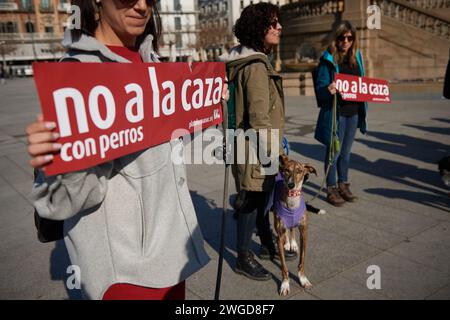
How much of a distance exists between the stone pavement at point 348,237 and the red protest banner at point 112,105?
1.96 meters

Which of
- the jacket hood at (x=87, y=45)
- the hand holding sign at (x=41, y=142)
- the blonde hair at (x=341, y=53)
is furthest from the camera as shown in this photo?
the blonde hair at (x=341, y=53)

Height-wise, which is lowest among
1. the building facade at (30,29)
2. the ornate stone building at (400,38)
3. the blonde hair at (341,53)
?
the blonde hair at (341,53)

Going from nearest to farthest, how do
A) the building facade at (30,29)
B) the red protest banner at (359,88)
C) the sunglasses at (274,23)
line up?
1. the sunglasses at (274,23)
2. the red protest banner at (359,88)
3. the building facade at (30,29)

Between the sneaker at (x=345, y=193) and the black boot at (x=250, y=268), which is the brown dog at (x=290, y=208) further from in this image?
the sneaker at (x=345, y=193)

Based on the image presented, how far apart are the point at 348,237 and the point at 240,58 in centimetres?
234

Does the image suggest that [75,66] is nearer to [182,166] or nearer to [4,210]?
[182,166]

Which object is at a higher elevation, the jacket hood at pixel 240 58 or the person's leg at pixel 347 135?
the jacket hood at pixel 240 58

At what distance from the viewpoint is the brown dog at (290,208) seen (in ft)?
10.6

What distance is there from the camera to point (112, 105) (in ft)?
5.02

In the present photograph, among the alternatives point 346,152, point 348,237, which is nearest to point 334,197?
point 346,152

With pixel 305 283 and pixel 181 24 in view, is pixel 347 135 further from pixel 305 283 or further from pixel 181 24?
pixel 181 24

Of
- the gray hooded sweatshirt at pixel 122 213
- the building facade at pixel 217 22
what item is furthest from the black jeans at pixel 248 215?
the building facade at pixel 217 22

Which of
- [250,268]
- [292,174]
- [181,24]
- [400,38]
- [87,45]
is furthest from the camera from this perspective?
[181,24]

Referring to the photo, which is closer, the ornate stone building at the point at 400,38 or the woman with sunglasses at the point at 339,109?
the woman with sunglasses at the point at 339,109
